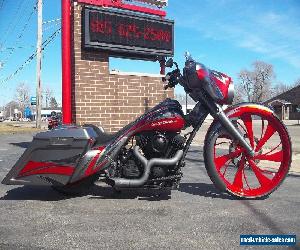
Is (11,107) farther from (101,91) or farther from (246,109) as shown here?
(246,109)

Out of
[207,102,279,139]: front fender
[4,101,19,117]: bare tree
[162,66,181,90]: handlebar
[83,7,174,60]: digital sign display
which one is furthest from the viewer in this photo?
[4,101,19,117]: bare tree

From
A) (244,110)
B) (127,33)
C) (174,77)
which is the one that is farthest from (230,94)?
(127,33)

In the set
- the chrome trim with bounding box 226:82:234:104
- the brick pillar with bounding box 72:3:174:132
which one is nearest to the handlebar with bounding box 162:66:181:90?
the chrome trim with bounding box 226:82:234:104

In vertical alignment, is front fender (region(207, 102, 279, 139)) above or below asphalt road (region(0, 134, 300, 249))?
above

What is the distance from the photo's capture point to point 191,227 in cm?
334

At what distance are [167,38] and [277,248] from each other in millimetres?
6979

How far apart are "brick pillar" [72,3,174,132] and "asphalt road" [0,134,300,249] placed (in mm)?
3317

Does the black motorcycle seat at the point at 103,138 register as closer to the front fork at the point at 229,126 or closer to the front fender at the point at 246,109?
the front fork at the point at 229,126

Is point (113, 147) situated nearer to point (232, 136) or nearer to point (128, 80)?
point (232, 136)

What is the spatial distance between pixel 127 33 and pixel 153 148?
513 centimetres

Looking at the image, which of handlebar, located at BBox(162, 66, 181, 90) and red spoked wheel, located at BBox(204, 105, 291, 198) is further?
handlebar, located at BBox(162, 66, 181, 90)

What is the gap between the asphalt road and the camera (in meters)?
3.00

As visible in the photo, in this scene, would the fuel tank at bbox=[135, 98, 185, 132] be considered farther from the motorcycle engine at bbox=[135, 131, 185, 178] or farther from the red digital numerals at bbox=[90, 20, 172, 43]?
the red digital numerals at bbox=[90, 20, 172, 43]

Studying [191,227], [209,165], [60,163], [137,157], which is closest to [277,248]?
[191,227]
